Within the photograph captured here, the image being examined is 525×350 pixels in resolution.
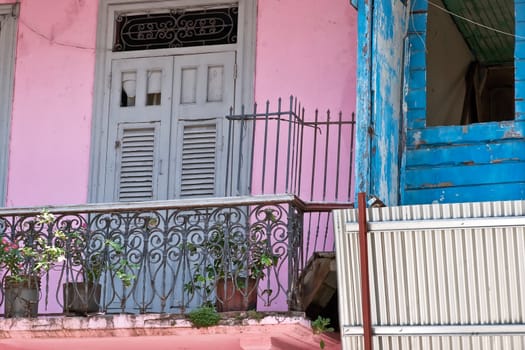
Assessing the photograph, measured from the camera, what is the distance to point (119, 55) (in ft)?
37.5

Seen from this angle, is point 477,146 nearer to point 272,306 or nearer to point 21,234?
point 272,306

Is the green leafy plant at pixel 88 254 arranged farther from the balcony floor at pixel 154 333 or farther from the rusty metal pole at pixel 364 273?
the rusty metal pole at pixel 364 273

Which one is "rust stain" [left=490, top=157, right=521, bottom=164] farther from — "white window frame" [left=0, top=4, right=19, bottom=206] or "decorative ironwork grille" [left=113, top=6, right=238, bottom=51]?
"white window frame" [left=0, top=4, right=19, bottom=206]

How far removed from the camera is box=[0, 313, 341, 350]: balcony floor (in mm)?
A: 9492

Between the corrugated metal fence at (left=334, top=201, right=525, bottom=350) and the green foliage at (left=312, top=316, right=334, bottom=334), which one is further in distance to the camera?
the green foliage at (left=312, top=316, right=334, bottom=334)

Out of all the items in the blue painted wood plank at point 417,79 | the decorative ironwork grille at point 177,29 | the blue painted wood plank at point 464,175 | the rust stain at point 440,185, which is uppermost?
the decorative ironwork grille at point 177,29

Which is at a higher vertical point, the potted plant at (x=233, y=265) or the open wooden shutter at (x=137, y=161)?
the open wooden shutter at (x=137, y=161)

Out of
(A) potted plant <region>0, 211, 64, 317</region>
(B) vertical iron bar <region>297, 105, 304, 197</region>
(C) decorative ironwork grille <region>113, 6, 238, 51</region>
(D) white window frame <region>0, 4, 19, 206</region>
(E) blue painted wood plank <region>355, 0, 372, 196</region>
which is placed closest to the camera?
(E) blue painted wood plank <region>355, 0, 372, 196</region>

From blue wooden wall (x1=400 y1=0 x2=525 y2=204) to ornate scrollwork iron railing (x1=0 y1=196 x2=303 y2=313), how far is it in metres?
0.89

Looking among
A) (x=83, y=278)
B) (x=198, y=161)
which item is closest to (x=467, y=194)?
(x=198, y=161)

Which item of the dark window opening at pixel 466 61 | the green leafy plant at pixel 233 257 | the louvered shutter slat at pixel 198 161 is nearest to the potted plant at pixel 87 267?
the green leafy plant at pixel 233 257

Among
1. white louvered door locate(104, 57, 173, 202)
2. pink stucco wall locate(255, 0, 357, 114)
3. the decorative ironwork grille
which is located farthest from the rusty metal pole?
the decorative ironwork grille

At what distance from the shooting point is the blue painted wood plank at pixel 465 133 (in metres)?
9.47

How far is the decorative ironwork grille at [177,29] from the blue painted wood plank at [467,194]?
7.83 feet
